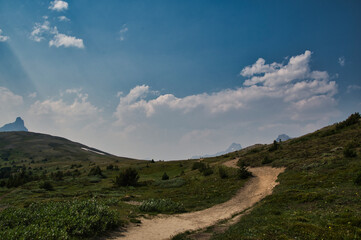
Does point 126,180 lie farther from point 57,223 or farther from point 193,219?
point 57,223

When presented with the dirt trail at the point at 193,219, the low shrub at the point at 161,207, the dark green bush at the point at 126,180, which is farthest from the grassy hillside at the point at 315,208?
the dark green bush at the point at 126,180

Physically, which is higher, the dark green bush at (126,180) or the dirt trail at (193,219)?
the dark green bush at (126,180)

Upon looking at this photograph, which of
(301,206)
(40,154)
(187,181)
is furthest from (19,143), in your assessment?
(301,206)

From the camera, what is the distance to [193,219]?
19.0m

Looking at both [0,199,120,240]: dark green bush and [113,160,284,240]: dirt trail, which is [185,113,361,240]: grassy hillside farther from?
[0,199,120,240]: dark green bush

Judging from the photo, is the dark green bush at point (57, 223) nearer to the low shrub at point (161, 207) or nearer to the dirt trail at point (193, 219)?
the dirt trail at point (193, 219)

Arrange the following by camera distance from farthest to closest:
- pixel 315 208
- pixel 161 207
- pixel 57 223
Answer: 1. pixel 161 207
2. pixel 315 208
3. pixel 57 223

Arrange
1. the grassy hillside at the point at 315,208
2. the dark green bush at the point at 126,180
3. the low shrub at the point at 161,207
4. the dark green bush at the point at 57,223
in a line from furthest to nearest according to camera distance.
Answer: the dark green bush at the point at 126,180
the low shrub at the point at 161,207
the dark green bush at the point at 57,223
the grassy hillside at the point at 315,208

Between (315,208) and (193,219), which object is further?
(193,219)

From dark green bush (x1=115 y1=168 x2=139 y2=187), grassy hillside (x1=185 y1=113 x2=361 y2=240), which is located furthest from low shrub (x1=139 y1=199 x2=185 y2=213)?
dark green bush (x1=115 y1=168 x2=139 y2=187)

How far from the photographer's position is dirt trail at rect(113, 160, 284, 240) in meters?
14.9

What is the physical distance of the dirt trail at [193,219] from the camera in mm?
14898

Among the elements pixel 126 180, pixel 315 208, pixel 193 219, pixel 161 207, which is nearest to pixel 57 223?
pixel 193 219

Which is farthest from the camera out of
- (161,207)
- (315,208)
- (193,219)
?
(161,207)
